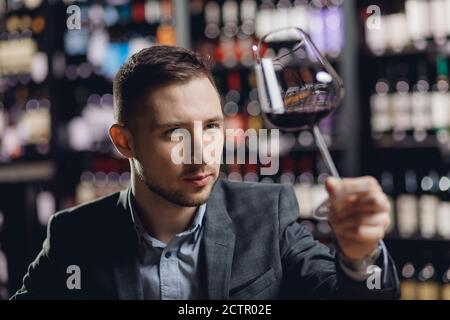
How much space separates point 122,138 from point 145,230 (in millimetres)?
210

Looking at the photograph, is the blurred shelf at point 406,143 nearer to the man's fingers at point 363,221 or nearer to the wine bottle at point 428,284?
the wine bottle at point 428,284

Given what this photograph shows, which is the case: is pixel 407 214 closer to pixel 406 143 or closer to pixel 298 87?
pixel 406 143

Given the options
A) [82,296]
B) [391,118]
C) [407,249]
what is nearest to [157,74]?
[82,296]

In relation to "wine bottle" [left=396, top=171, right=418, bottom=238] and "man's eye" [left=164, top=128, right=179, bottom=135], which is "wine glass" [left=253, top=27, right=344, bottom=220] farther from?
"wine bottle" [left=396, top=171, right=418, bottom=238]

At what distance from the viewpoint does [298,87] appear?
1013 mm

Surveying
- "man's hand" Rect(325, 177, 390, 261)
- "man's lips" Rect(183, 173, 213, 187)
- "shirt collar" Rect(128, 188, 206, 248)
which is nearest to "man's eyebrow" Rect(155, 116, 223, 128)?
"man's lips" Rect(183, 173, 213, 187)

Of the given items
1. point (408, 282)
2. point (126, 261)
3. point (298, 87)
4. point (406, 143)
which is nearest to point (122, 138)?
point (126, 261)

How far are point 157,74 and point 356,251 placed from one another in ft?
1.76

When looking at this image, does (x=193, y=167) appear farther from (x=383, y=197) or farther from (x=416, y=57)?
(x=416, y=57)

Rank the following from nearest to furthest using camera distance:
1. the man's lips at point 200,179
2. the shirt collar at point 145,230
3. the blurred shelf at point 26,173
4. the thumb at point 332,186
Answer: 1. the thumb at point 332,186
2. the man's lips at point 200,179
3. the shirt collar at point 145,230
4. the blurred shelf at point 26,173

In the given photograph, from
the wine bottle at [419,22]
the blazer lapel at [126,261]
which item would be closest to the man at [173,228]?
the blazer lapel at [126,261]

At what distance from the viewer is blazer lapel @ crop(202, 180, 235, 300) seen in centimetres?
118

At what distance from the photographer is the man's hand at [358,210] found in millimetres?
801

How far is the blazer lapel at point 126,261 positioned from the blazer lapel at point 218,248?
0.15 m
